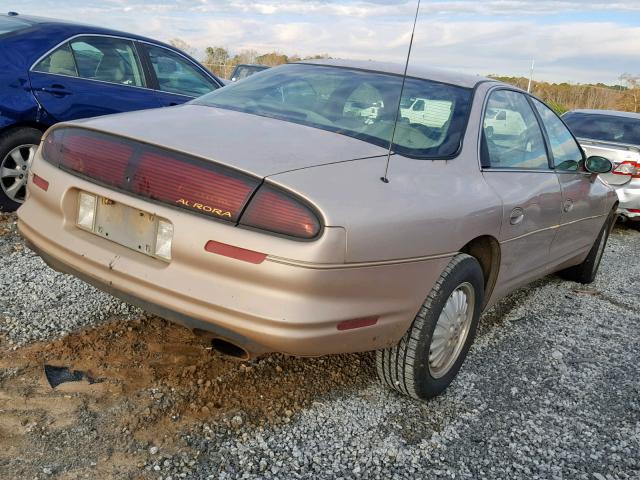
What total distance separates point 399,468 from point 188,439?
82 centimetres

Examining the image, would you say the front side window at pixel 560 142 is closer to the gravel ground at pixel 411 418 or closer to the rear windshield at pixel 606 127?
the gravel ground at pixel 411 418

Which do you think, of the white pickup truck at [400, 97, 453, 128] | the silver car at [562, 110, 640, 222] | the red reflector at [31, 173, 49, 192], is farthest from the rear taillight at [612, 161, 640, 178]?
the red reflector at [31, 173, 49, 192]

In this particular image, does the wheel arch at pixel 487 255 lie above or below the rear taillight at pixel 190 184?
below

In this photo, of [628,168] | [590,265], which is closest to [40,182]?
[590,265]

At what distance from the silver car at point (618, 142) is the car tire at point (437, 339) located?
469 centimetres

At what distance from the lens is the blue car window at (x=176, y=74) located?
6.02m

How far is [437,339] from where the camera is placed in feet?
9.27

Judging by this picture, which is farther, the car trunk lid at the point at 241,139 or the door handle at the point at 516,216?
the door handle at the point at 516,216

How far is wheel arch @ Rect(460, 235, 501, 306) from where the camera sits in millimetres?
2953

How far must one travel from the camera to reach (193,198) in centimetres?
221

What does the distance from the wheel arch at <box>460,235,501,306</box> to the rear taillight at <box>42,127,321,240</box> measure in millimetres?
1080

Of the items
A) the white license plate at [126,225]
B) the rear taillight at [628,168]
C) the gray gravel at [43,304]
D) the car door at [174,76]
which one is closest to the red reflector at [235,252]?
the white license plate at [126,225]

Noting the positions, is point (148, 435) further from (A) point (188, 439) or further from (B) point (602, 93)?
(B) point (602, 93)

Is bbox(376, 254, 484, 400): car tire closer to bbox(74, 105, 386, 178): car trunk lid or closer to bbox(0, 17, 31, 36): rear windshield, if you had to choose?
bbox(74, 105, 386, 178): car trunk lid
